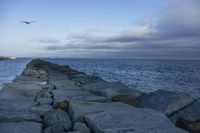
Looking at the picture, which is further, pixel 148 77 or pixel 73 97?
pixel 148 77

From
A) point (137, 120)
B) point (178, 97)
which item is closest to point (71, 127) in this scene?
point (137, 120)

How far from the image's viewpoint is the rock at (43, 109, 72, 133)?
4.60 m

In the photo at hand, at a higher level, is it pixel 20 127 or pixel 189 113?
pixel 20 127

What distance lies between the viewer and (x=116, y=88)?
812 centimetres

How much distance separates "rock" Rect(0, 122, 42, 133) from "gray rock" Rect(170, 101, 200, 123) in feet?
9.06

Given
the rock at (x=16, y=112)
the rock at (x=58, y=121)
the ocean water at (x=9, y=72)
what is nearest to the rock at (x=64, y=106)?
the rock at (x=16, y=112)

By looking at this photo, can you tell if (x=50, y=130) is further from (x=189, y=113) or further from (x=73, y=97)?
(x=189, y=113)

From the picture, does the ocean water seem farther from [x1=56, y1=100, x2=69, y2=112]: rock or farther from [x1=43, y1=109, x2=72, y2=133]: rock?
[x1=43, y1=109, x2=72, y2=133]: rock

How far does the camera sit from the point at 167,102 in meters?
6.47

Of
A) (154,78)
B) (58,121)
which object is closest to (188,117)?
(58,121)

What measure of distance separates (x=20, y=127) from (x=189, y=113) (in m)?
3.51

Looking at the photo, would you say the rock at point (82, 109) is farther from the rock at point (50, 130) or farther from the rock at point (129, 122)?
the rock at point (50, 130)

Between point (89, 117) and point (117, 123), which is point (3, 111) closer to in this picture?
point (89, 117)

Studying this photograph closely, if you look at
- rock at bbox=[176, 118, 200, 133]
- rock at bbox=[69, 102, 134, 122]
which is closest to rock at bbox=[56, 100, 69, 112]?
rock at bbox=[69, 102, 134, 122]
